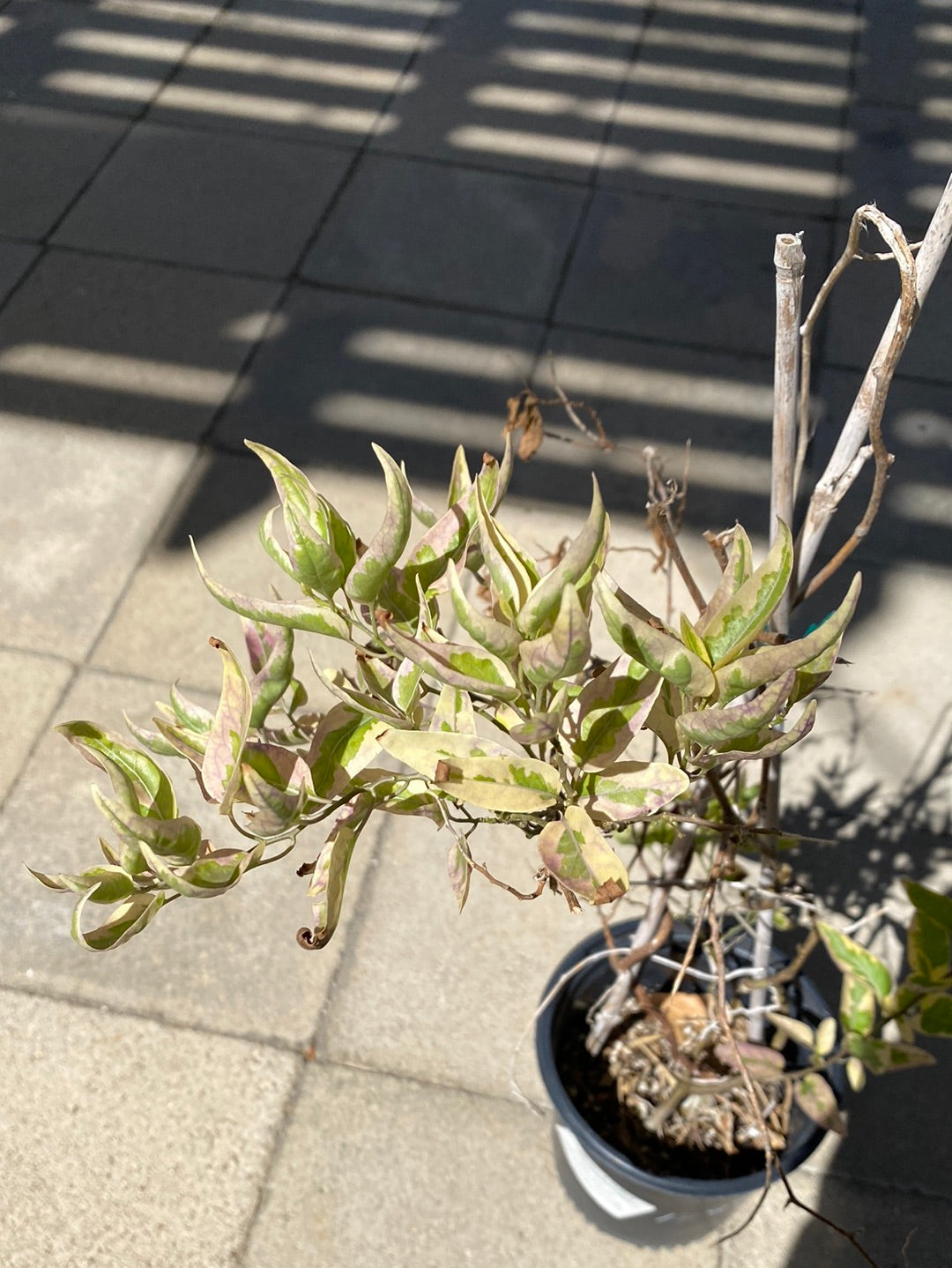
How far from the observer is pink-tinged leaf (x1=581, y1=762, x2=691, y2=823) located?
2.67ft

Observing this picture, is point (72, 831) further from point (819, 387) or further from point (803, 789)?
point (819, 387)

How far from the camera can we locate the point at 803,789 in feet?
8.03

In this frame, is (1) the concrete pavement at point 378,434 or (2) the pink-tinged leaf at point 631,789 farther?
(1) the concrete pavement at point 378,434

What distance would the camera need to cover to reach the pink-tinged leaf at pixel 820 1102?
56.3 inches

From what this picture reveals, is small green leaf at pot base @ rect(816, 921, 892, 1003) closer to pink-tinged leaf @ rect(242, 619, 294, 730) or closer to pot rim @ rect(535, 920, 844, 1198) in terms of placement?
pot rim @ rect(535, 920, 844, 1198)

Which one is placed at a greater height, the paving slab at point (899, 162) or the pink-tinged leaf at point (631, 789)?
the pink-tinged leaf at point (631, 789)

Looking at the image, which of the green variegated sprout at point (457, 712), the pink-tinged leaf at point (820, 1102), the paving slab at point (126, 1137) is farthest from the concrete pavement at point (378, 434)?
the green variegated sprout at point (457, 712)

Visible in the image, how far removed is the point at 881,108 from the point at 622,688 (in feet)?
12.4

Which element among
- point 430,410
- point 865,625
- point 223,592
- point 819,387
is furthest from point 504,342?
point 223,592

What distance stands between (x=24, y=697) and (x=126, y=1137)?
101cm

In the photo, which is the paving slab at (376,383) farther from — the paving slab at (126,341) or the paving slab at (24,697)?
the paving slab at (24,697)

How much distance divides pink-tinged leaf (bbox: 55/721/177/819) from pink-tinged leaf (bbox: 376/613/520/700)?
0.21 meters

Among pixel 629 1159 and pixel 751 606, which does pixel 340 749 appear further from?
pixel 629 1159

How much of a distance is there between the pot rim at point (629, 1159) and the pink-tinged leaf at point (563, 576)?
105 centimetres
